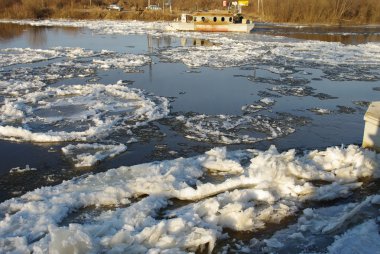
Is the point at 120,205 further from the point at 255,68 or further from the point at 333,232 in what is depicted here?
the point at 255,68

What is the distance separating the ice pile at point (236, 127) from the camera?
732cm

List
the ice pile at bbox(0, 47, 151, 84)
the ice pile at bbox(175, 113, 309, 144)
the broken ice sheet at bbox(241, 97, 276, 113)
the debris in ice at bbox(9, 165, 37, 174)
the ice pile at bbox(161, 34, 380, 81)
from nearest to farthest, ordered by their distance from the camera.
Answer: the debris in ice at bbox(9, 165, 37, 174) → the ice pile at bbox(175, 113, 309, 144) → the broken ice sheet at bbox(241, 97, 276, 113) → the ice pile at bbox(0, 47, 151, 84) → the ice pile at bbox(161, 34, 380, 81)

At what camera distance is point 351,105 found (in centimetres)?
988

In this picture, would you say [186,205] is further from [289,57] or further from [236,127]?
[289,57]

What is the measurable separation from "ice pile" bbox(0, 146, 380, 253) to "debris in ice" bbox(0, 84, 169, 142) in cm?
224

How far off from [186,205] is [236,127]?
342 cm

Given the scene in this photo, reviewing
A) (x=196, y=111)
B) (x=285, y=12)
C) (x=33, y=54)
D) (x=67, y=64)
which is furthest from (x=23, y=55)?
(x=285, y=12)

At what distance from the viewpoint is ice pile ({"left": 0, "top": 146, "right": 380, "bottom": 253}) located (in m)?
3.91

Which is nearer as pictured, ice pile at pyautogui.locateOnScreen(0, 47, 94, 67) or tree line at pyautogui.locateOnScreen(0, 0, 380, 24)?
ice pile at pyautogui.locateOnScreen(0, 47, 94, 67)

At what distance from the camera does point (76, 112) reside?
8.84 m

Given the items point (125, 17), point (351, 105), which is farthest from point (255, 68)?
point (125, 17)

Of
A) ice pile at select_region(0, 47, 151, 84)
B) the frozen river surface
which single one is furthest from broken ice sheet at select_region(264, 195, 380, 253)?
ice pile at select_region(0, 47, 151, 84)

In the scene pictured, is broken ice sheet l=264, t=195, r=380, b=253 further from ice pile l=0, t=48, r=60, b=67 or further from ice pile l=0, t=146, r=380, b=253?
ice pile l=0, t=48, r=60, b=67

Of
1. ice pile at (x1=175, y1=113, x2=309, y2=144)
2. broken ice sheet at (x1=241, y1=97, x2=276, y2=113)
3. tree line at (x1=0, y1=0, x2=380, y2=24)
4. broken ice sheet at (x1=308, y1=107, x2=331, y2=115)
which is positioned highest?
tree line at (x1=0, y1=0, x2=380, y2=24)
